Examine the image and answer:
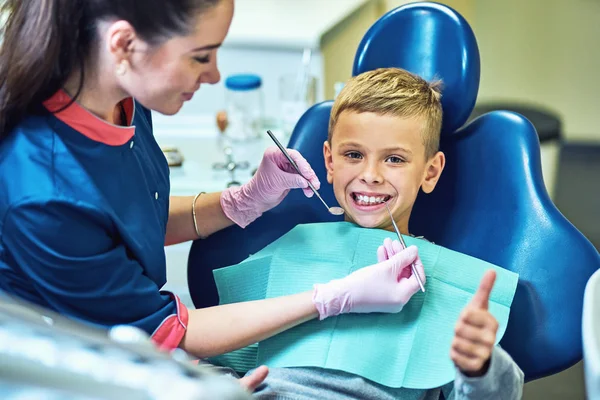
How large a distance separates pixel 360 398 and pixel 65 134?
661 mm

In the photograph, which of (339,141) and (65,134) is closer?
(65,134)

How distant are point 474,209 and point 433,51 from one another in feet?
1.14

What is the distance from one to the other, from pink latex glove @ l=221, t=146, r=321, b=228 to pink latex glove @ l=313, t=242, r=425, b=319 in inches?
10.3

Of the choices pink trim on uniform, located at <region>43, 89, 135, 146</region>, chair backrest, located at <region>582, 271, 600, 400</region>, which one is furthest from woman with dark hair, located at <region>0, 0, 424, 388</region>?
chair backrest, located at <region>582, 271, 600, 400</region>

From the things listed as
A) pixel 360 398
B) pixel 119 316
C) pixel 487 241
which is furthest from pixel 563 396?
pixel 119 316

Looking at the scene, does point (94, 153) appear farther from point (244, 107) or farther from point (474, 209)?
point (244, 107)

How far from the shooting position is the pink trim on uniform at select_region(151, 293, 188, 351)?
119 centimetres

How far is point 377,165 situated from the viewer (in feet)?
4.54

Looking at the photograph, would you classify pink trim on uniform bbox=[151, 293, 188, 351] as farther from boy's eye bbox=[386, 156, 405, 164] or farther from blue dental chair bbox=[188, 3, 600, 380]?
boy's eye bbox=[386, 156, 405, 164]

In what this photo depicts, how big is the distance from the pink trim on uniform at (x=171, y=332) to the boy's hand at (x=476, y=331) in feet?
1.51

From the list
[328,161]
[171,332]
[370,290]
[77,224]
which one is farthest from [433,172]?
[77,224]

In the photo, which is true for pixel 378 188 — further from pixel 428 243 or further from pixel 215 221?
pixel 215 221

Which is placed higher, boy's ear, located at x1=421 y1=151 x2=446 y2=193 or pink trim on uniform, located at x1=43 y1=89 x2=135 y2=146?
pink trim on uniform, located at x1=43 y1=89 x2=135 y2=146

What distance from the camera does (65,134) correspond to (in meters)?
1.11
